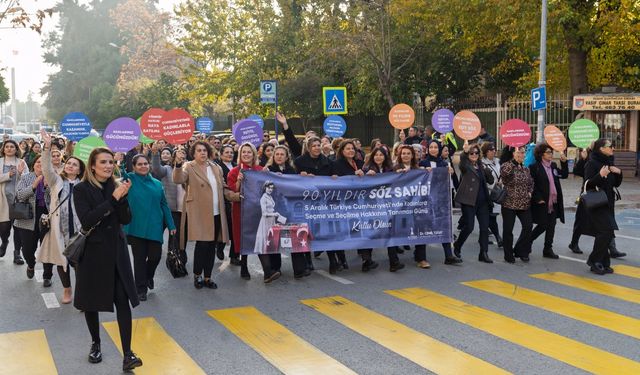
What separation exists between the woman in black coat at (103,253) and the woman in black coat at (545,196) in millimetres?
6476

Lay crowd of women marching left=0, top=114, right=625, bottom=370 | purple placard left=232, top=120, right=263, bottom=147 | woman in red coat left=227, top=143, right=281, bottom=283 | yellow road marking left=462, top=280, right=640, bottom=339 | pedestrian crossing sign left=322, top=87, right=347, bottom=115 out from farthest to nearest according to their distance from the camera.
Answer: pedestrian crossing sign left=322, top=87, right=347, bottom=115, purple placard left=232, top=120, right=263, bottom=147, woman in red coat left=227, top=143, right=281, bottom=283, yellow road marking left=462, top=280, right=640, bottom=339, crowd of women marching left=0, top=114, right=625, bottom=370

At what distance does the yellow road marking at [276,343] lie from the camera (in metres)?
5.71

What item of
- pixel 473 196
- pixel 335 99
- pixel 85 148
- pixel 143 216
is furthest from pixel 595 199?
pixel 335 99

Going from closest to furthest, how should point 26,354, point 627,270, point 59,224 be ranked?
point 26,354
point 59,224
point 627,270

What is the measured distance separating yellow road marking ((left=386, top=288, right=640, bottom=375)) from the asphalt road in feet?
0.05

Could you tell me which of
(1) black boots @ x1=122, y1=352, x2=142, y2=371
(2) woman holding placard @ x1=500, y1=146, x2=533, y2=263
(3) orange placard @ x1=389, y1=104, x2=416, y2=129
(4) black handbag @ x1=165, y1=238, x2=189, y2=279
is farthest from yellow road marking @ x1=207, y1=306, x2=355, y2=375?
(3) orange placard @ x1=389, y1=104, x2=416, y2=129

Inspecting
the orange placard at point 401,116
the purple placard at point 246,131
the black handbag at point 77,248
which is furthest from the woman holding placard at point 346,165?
the orange placard at point 401,116

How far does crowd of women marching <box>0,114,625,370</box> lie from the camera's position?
5.77 m

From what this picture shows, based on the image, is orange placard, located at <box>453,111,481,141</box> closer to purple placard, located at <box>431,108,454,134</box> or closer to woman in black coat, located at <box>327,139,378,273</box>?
purple placard, located at <box>431,108,454,134</box>

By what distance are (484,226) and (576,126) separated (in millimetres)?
2658

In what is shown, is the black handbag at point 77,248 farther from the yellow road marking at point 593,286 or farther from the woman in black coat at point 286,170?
the yellow road marking at point 593,286

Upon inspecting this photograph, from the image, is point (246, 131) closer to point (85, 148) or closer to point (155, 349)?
point (85, 148)

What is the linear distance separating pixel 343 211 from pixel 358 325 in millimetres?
2984

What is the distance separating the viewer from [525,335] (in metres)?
6.54
